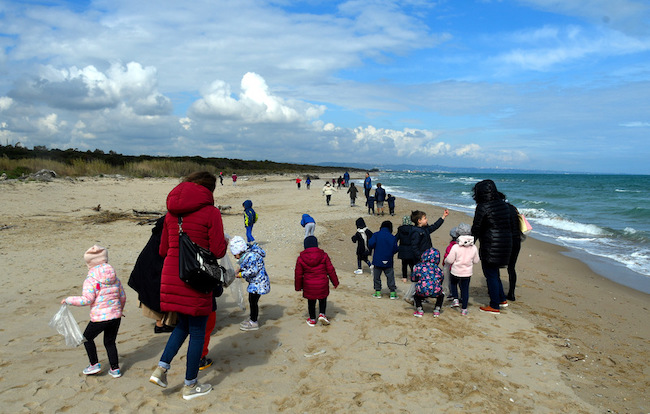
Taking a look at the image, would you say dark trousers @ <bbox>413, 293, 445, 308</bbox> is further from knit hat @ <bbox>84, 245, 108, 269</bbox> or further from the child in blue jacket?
knit hat @ <bbox>84, 245, 108, 269</bbox>

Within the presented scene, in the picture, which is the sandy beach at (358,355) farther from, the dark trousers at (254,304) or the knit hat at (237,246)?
the knit hat at (237,246)

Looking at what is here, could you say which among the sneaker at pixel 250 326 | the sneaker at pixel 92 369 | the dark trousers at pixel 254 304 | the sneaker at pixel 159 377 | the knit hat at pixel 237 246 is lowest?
the sneaker at pixel 250 326

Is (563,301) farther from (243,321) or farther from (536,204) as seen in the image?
(536,204)

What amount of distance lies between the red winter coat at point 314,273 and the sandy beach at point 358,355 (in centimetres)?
53

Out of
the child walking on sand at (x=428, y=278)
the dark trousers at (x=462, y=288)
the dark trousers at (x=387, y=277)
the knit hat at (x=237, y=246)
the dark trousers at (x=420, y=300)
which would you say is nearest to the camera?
the knit hat at (x=237, y=246)

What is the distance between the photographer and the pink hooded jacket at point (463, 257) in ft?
19.4

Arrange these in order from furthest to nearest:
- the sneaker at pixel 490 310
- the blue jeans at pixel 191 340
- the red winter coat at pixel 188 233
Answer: the sneaker at pixel 490 310 → the blue jeans at pixel 191 340 → the red winter coat at pixel 188 233

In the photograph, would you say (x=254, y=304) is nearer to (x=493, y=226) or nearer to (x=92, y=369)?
(x=92, y=369)

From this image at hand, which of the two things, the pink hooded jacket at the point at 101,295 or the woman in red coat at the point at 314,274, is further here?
the woman in red coat at the point at 314,274

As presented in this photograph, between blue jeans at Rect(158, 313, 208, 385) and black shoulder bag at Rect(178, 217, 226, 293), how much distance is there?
366 millimetres

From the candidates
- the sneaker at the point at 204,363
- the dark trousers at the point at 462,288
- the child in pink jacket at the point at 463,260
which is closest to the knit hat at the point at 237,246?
the sneaker at the point at 204,363

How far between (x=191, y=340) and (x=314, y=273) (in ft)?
6.79

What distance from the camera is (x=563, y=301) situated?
7.18 metres

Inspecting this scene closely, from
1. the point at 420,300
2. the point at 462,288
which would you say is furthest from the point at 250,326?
the point at 462,288
